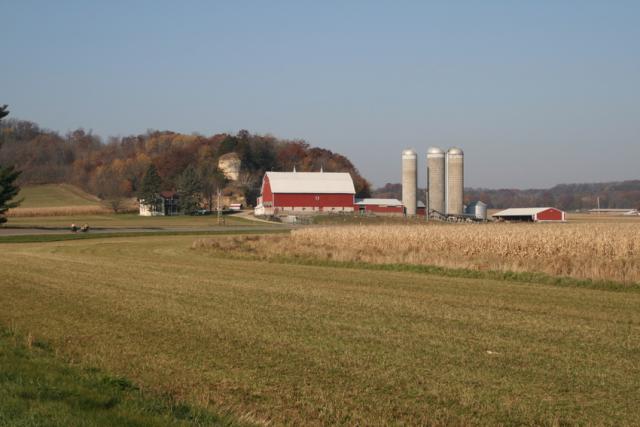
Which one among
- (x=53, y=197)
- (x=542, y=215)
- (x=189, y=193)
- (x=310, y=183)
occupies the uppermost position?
(x=310, y=183)

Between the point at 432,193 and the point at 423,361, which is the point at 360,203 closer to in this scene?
the point at 432,193

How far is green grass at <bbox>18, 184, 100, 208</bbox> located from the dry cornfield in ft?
295

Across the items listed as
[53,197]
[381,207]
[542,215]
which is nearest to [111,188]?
[53,197]

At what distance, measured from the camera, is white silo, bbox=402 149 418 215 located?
104875mm

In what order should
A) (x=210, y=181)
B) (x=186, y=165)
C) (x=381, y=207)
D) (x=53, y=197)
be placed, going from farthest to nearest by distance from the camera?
(x=186, y=165) → (x=53, y=197) → (x=210, y=181) → (x=381, y=207)

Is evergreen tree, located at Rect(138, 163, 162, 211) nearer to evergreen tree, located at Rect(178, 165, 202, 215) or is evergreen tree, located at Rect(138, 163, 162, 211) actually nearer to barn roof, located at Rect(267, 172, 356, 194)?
evergreen tree, located at Rect(178, 165, 202, 215)

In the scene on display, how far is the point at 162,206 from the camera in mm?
113562

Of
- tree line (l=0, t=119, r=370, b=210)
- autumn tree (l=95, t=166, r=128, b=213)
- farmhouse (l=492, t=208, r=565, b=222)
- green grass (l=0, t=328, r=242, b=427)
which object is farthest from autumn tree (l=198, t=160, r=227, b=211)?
green grass (l=0, t=328, r=242, b=427)

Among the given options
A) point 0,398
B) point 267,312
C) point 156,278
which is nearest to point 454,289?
point 267,312

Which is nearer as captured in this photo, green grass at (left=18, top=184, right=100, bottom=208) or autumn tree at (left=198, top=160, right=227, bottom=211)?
green grass at (left=18, top=184, right=100, bottom=208)

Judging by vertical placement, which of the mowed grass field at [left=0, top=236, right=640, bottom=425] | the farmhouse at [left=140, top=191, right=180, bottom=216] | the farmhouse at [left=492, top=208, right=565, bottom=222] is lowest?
the farmhouse at [left=492, top=208, right=565, bottom=222]

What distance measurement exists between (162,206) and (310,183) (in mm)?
25057

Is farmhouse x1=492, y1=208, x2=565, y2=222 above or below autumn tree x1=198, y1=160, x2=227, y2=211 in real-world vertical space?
below

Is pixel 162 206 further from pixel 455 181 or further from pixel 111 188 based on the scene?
pixel 455 181
